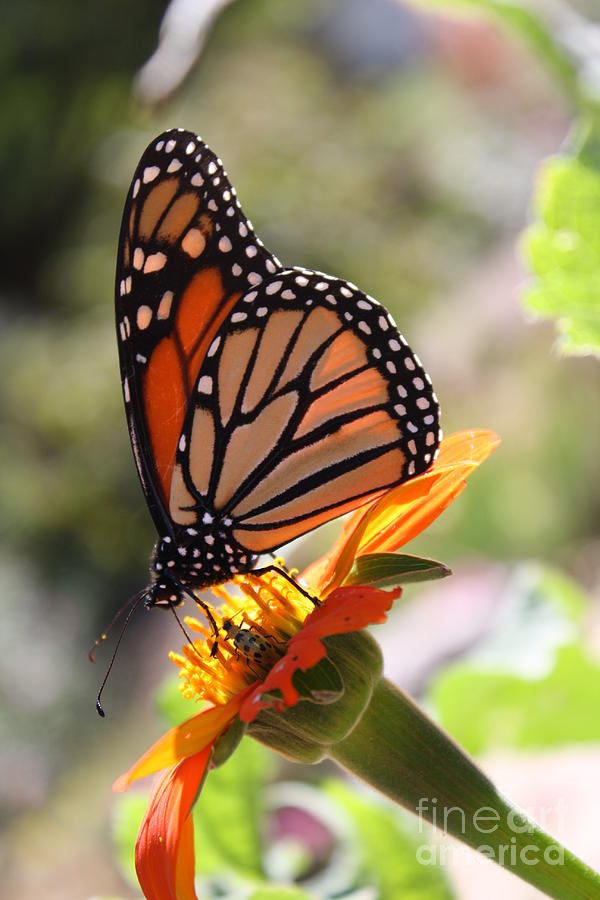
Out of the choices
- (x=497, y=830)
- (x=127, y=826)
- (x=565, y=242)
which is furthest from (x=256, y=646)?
(x=565, y=242)

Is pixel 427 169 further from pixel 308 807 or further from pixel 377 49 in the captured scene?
pixel 308 807

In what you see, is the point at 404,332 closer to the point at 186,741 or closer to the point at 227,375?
the point at 227,375

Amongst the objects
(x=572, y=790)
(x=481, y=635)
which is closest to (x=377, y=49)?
(x=481, y=635)

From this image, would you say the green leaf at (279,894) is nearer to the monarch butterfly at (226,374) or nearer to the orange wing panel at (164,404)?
the monarch butterfly at (226,374)

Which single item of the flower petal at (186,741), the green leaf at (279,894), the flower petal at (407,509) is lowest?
the green leaf at (279,894)

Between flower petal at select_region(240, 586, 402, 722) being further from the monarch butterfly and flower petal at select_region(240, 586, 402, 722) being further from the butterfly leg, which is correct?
the monarch butterfly

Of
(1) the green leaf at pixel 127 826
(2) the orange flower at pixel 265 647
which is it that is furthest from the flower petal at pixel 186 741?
(1) the green leaf at pixel 127 826
